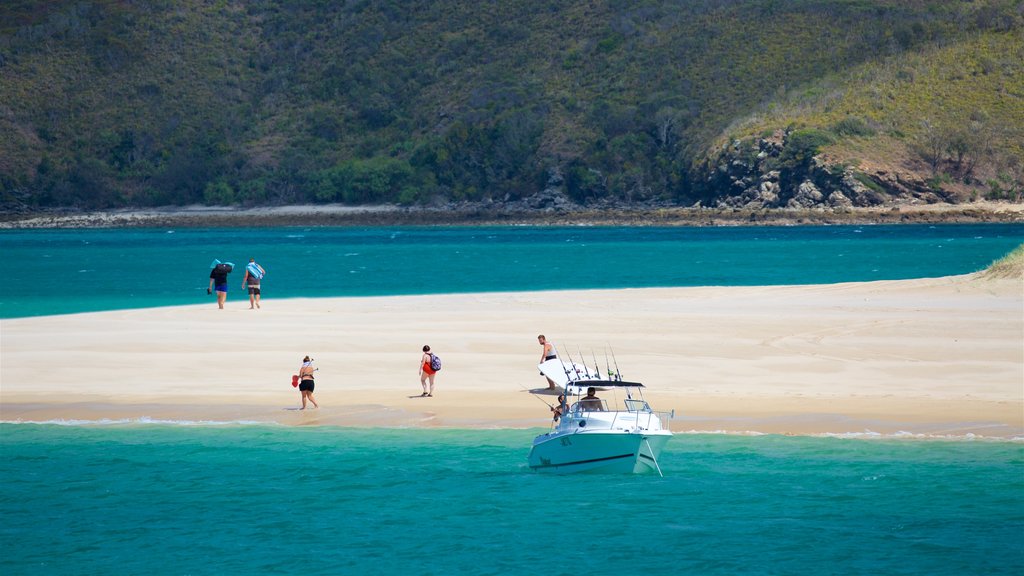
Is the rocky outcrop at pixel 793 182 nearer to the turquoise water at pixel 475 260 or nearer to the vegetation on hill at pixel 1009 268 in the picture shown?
the turquoise water at pixel 475 260

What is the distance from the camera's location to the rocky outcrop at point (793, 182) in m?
128

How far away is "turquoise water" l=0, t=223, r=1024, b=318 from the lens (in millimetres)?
54062

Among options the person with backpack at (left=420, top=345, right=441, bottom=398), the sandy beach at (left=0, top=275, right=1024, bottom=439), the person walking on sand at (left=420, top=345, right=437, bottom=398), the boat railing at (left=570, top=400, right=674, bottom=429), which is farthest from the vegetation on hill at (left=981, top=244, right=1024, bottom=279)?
the boat railing at (left=570, top=400, right=674, bottom=429)

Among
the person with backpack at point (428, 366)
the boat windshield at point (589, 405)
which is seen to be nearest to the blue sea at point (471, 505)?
the boat windshield at point (589, 405)

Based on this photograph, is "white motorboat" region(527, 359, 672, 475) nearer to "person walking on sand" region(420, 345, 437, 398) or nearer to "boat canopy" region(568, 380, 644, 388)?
"boat canopy" region(568, 380, 644, 388)

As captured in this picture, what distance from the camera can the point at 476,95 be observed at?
534ft

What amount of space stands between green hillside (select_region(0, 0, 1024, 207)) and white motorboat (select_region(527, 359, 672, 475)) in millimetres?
113620

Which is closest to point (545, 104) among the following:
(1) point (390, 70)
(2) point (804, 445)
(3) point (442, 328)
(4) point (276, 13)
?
(1) point (390, 70)

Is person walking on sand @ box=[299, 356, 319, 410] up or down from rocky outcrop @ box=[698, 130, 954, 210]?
down

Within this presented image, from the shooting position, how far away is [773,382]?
25.0m

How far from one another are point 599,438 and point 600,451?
27 cm

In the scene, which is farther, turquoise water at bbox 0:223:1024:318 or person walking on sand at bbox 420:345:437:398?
turquoise water at bbox 0:223:1024:318

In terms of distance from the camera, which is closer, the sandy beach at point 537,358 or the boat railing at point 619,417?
the boat railing at point 619,417

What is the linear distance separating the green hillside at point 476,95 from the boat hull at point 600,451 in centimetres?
11360
